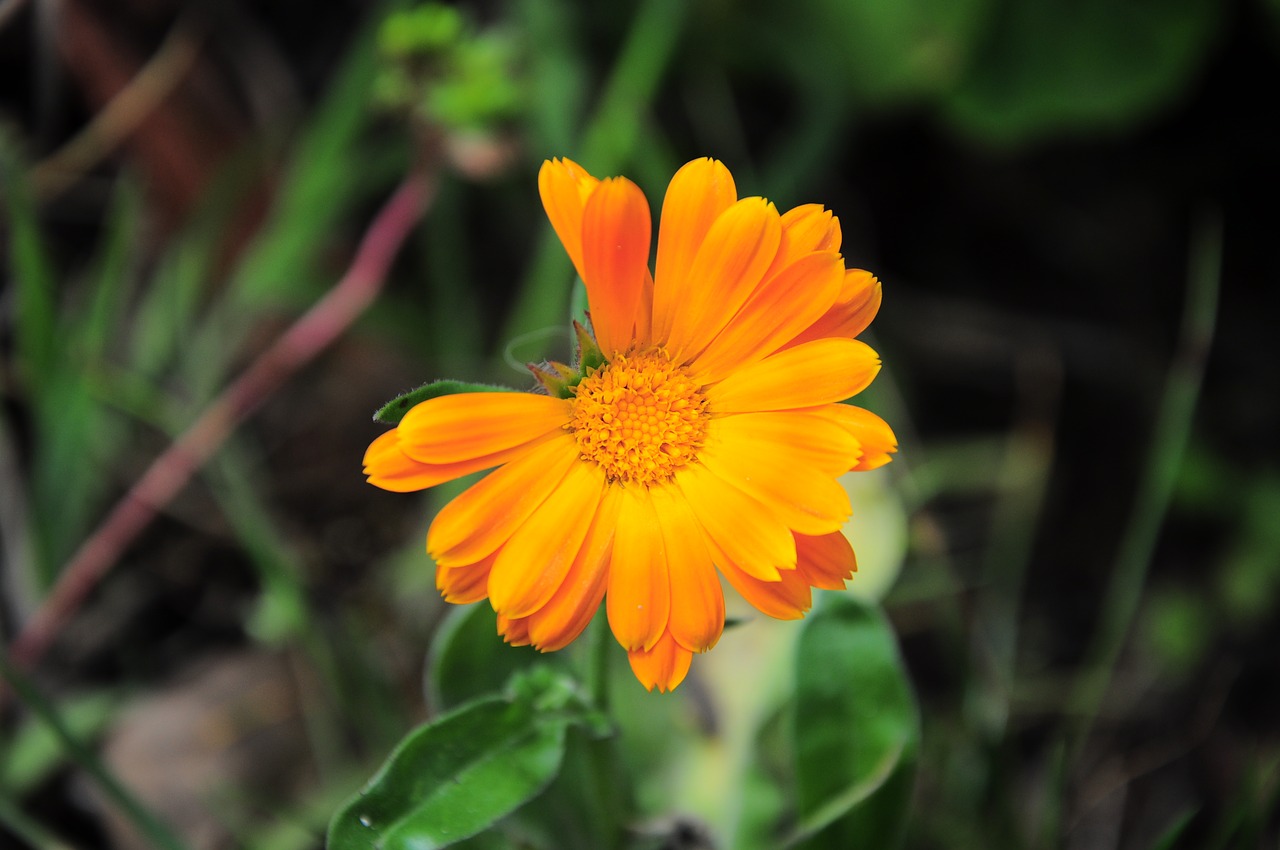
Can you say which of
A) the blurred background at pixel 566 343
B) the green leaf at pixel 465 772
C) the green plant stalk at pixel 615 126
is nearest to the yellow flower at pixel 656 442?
the green leaf at pixel 465 772

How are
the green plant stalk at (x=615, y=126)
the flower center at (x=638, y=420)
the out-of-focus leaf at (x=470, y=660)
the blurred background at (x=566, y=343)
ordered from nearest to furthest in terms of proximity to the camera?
1. the flower center at (x=638, y=420)
2. the out-of-focus leaf at (x=470, y=660)
3. the blurred background at (x=566, y=343)
4. the green plant stalk at (x=615, y=126)

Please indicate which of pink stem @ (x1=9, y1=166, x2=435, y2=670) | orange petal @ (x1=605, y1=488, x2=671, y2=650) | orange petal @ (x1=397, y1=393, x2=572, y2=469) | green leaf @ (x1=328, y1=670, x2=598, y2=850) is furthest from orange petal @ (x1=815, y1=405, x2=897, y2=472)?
pink stem @ (x1=9, y1=166, x2=435, y2=670)

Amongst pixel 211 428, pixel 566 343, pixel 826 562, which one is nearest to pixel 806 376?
pixel 826 562

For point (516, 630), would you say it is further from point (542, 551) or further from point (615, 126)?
point (615, 126)

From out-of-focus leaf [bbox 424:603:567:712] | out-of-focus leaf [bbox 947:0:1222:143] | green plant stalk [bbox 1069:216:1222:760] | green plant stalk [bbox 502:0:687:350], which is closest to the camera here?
out-of-focus leaf [bbox 424:603:567:712]

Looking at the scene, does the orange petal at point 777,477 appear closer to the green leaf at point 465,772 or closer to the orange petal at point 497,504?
the orange petal at point 497,504

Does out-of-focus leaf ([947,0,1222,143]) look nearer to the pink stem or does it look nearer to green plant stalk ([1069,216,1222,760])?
green plant stalk ([1069,216,1222,760])

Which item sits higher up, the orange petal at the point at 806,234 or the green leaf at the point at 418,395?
the orange petal at the point at 806,234
